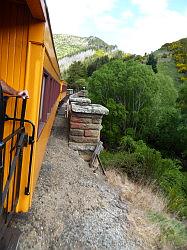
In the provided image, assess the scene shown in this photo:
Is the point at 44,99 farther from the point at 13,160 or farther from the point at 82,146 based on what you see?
the point at 13,160

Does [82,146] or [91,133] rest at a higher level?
[91,133]

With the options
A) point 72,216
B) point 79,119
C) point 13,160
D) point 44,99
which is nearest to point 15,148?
point 13,160

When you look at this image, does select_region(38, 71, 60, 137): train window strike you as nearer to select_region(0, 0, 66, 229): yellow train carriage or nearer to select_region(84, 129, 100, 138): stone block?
select_region(0, 0, 66, 229): yellow train carriage

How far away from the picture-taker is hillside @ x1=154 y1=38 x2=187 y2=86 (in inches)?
2458

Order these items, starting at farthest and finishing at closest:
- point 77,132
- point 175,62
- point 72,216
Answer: point 175,62 → point 77,132 → point 72,216

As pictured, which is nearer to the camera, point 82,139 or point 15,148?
point 15,148

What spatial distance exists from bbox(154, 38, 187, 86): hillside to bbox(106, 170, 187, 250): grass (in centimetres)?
5281

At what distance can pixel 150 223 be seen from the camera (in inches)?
208

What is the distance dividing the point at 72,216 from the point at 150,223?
1324mm

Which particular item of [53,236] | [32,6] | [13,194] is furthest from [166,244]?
[32,6]

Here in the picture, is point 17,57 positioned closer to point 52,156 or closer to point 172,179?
point 52,156

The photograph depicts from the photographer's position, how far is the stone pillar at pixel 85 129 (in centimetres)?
817

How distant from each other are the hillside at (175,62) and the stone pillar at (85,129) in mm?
51281

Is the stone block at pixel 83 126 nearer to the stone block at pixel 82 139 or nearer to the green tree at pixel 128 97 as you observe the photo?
the stone block at pixel 82 139
